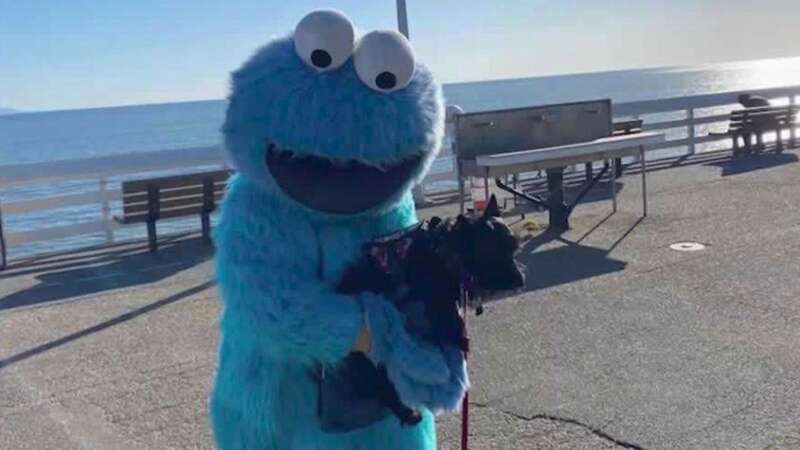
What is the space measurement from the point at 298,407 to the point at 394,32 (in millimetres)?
937

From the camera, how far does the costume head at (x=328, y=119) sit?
7.93 ft

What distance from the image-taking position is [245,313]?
238 centimetres

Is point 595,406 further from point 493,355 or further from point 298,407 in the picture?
point 298,407

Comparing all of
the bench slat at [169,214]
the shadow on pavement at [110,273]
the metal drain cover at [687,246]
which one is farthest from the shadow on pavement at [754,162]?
the shadow on pavement at [110,273]

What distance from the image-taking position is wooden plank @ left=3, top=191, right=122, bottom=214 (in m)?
10.9

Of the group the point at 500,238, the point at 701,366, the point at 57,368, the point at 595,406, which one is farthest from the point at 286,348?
the point at 57,368

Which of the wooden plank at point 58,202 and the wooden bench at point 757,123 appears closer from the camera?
the wooden plank at point 58,202

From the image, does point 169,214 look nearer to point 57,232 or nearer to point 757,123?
point 57,232

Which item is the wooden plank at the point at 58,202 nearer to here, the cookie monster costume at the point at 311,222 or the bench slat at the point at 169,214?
the bench slat at the point at 169,214

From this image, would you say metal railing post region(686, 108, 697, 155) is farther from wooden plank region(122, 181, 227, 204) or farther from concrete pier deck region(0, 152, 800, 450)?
wooden plank region(122, 181, 227, 204)

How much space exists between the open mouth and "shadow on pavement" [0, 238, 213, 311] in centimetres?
619

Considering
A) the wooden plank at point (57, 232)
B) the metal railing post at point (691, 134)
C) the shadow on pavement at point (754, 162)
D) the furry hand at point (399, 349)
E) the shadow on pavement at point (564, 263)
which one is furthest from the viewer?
the metal railing post at point (691, 134)

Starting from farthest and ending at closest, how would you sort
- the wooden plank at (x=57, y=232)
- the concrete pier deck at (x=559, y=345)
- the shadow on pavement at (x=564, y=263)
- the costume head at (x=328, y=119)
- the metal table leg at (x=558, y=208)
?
the wooden plank at (x=57, y=232) → the metal table leg at (x=558, y=208) → the shadow on pavement at (x=564, y=263) → the concrete pier deck at (x=559, y=345) → the costume head at (x=328, y=119)

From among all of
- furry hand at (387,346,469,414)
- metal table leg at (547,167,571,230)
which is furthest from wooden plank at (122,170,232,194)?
furry hand at (387,346,469,414)
